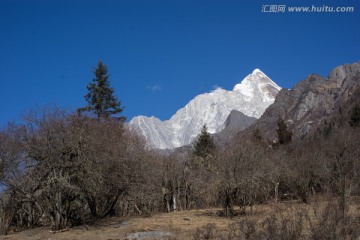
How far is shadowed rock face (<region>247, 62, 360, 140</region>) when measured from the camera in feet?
488

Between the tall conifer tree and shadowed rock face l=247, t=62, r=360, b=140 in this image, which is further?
shadowed rock face l=247, t=62, r=360, b=140

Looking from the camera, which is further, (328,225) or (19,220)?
(19,220)

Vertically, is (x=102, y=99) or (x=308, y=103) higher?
(x=308, y=103)

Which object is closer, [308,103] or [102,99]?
[102,99]

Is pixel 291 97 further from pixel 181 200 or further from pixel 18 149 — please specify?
pixel 18 149

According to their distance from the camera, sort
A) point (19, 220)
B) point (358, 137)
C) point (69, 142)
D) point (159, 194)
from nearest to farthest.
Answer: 1. point (69, 142)
2. point (19, 220)
3. point (358, 137)
4. point (159, 194)

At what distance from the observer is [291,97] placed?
192500mm

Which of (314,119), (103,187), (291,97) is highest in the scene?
(291,97)

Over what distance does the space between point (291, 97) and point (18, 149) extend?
608 feet

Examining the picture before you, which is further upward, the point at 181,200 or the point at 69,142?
the point at 69,142

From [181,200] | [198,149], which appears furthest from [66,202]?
[198,149]

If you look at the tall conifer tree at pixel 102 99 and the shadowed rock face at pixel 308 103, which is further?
the shadowed rock face at pixel 308 103

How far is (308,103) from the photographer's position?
559 feet

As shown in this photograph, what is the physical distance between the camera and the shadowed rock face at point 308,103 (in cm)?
14862
